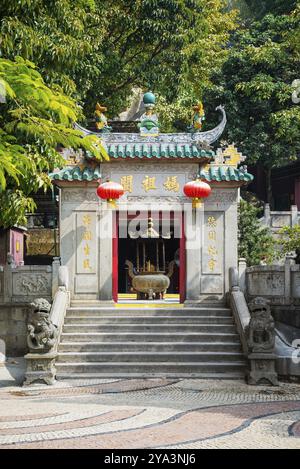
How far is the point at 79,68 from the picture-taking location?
19.1 m

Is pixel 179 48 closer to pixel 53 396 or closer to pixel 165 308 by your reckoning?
pixel 165 308

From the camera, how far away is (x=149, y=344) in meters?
13.9

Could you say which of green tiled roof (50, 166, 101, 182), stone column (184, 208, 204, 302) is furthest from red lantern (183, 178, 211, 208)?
green tiled roof (50, 166, 101, 182)

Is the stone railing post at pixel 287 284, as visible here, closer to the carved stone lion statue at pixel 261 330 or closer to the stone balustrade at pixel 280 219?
the carved stone lion statue at pixel 261 330

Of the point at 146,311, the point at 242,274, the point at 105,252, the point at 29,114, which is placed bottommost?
the point at 146,311

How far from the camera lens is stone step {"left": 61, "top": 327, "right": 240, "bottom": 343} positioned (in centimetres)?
1411

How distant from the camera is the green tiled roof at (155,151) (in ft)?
53.6

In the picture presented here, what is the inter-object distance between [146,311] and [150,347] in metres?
1.53

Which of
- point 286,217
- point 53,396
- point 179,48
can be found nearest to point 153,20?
point 179,48

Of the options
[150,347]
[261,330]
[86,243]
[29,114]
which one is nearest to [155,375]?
[150,347]

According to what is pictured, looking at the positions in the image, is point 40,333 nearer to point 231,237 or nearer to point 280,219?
point 231,237

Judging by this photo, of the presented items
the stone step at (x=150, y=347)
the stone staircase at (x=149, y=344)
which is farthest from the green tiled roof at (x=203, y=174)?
the stone step at (x=150, y=347)

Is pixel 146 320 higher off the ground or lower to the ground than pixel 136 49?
lower

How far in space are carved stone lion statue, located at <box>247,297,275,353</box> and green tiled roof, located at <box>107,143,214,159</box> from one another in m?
4.99
